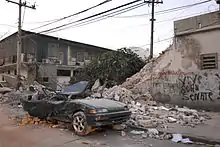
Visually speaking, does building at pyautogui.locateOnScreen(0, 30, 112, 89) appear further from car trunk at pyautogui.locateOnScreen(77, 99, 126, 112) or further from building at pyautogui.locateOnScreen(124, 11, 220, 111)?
car trunk at pyautogui.locateOnScreen(77, 99, 126, 112)

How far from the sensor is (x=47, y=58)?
29391 millimetres

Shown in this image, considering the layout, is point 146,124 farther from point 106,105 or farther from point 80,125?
point 80,125

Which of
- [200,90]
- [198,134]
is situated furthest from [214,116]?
[198,134]

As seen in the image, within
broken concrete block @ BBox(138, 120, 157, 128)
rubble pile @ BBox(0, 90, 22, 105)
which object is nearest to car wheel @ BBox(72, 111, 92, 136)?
broken concrete block @ BBox(138, 120, 157, 128)

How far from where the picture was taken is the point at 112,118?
23.8ft

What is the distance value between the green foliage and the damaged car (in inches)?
393

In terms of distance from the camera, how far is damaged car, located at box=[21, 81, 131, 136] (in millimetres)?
7126

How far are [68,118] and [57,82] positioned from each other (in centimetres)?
2070

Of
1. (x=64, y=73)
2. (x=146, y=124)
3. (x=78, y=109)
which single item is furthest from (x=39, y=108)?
(x=64, y=73)

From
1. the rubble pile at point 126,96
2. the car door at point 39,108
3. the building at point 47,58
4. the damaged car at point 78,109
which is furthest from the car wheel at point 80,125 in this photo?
the building at point 47,58

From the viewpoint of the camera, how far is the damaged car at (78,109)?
7126 millimetres

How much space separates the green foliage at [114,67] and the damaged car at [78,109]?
998 centimetres

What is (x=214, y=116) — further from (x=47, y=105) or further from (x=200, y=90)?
(x=47, y=105)

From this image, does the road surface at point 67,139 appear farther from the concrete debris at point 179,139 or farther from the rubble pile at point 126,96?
the rubble pile at point 126,96
